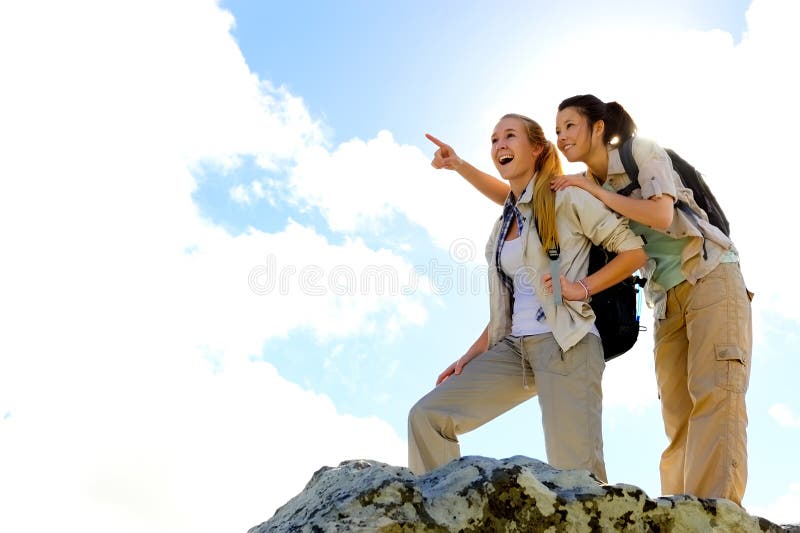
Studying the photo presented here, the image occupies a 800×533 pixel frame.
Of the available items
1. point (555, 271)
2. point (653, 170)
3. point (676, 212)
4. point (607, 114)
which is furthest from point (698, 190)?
point (555, 271)

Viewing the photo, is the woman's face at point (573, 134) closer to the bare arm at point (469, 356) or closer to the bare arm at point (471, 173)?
the bare arm at point (471, 173)

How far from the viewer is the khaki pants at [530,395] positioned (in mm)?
4828

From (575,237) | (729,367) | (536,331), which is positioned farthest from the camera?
(729,367)

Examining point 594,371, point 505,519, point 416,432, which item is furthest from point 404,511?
point 594,371

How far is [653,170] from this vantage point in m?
→ 5.61

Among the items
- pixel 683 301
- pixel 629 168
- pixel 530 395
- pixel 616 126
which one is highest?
pixel 616 126

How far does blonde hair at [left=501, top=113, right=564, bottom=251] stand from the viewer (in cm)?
534

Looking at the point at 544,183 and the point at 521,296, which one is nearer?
the point at 521,296

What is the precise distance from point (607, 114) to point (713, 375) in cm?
204

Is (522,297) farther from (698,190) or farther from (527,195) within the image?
(698,190)

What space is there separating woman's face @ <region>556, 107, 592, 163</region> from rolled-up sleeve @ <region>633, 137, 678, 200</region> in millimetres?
354

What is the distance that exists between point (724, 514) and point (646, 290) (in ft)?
9.73

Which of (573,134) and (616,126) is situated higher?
(616,126)

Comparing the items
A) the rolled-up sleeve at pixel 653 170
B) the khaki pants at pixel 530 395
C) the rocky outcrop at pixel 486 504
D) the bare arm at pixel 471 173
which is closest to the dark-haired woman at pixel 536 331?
the khaki pants at pixel 530 395
